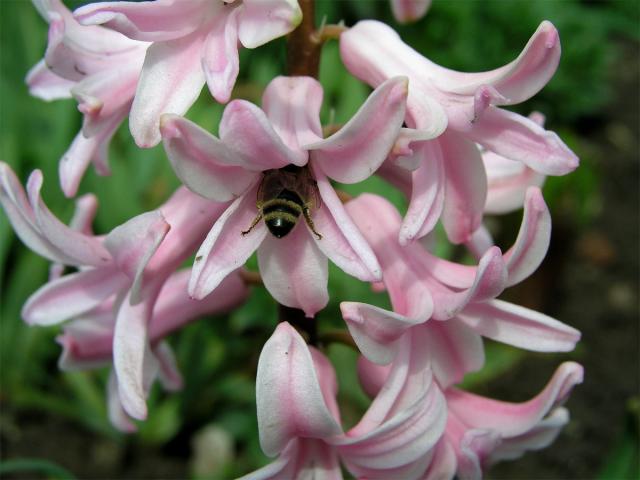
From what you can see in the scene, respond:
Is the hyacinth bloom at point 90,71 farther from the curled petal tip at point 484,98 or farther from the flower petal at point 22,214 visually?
the curled petal tip at point 484,98

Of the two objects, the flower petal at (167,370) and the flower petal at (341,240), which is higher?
the flower petal at (341,240)

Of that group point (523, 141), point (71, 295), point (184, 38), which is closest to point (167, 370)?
point (71, 295)

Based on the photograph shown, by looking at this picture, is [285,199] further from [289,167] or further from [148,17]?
[148,17]

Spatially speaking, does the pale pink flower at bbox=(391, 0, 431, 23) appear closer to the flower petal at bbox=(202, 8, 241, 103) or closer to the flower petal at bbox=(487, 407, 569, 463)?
the flower petal at bbox=(202, 8, 241, 103)

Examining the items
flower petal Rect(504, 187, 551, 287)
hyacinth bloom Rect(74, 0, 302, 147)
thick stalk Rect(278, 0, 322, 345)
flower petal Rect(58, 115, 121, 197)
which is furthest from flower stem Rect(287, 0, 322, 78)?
flower petal Rect(504, 187, 551, 287)

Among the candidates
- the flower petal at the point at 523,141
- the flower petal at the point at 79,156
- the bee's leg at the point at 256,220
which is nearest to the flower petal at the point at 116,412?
the flower petal at the point at 79,156

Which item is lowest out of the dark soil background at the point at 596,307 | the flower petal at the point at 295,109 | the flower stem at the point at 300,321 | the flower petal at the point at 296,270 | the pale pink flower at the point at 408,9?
the dark soil background at the point at 596,307

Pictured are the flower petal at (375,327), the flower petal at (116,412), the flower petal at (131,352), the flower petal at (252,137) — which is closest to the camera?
the flower petal at (252,137)
